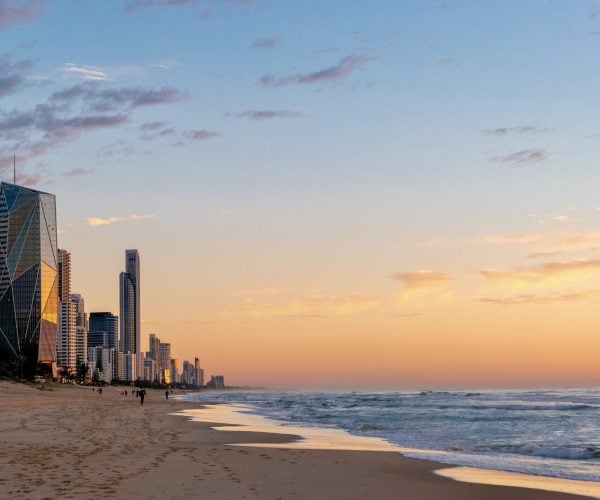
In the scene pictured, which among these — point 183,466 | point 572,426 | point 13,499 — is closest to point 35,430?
point 183,466

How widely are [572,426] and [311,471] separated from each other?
104 ft

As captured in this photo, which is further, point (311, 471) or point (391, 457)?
point (391, 457)

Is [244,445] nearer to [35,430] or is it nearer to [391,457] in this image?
[391,457]

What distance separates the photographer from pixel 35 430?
1257 inches

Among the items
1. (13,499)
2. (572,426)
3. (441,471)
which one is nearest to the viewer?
(13,499)

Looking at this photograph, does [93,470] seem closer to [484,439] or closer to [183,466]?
[183,466]

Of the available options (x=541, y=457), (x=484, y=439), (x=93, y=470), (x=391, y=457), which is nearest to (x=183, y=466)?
(x=93, y=470)

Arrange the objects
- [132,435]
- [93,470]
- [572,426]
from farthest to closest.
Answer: [572,426]
[132,435]
[93,470]

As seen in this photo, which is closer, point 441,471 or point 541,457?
point 441,471

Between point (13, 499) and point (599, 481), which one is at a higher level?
point (13, 499)

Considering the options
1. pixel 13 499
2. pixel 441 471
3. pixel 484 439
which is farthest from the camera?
pixel 484 439

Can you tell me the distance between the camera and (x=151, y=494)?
562 inches

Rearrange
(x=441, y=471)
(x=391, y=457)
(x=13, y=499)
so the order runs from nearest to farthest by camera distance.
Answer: (x=13, y=499), (x=441, y=471), (x=391, y=457)

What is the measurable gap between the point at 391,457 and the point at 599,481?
727 centimetres
